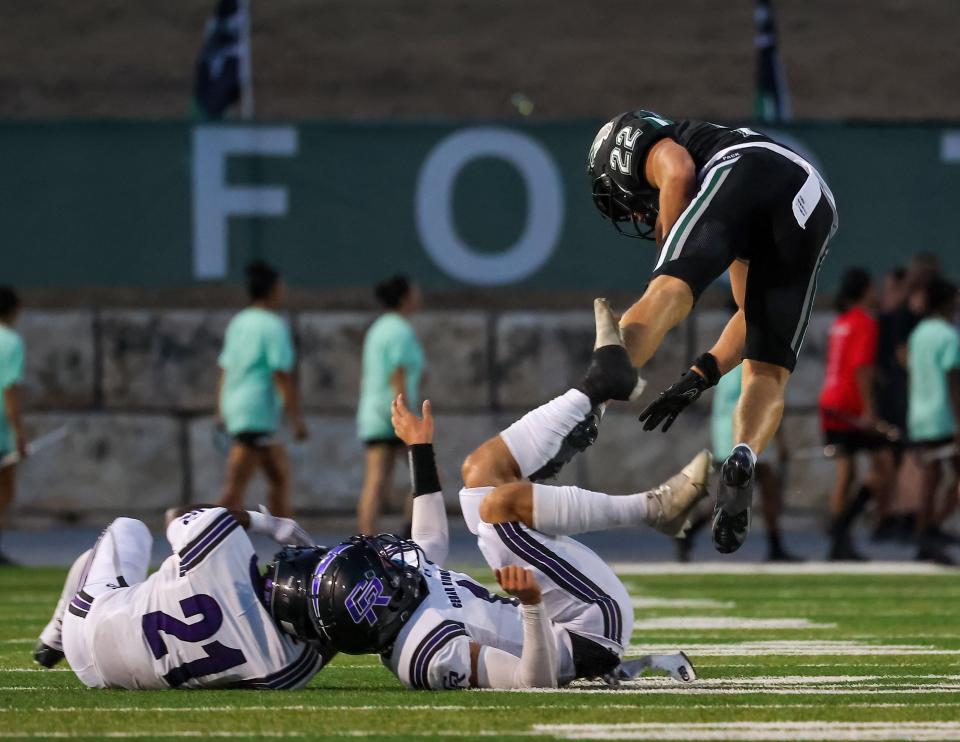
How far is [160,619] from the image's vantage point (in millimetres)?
6273

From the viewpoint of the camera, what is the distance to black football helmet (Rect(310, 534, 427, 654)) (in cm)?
602

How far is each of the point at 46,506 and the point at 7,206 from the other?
2504mm

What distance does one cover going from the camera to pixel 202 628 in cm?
622

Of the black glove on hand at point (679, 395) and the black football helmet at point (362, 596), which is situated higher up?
the black glove on hand at point (679, 395)

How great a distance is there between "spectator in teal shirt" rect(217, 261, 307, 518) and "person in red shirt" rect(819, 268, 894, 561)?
12.3 feet

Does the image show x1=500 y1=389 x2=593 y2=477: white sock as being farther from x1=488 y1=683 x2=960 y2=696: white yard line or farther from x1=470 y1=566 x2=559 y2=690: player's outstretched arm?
x1=488 y1=683 x2=960 y2=696: white yard line

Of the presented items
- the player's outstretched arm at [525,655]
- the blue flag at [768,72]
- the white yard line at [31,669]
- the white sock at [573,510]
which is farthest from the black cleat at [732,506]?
the blue flag at [768,72]

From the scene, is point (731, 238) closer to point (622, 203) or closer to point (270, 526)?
point (622, 203)

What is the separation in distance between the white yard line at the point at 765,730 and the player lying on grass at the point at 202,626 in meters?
1.21

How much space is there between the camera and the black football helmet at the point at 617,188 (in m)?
7.19

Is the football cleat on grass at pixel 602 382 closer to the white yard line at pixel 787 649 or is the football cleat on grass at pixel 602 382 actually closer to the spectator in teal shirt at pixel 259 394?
the white yard line at pixel 787 649

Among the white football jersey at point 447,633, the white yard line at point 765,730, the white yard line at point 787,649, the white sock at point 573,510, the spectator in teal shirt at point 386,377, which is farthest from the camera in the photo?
the spectator in teal shirt at point 386,377

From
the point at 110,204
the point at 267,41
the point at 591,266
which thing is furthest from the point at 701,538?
the point at 267,41

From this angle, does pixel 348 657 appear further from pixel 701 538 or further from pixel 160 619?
pixel 701 538
